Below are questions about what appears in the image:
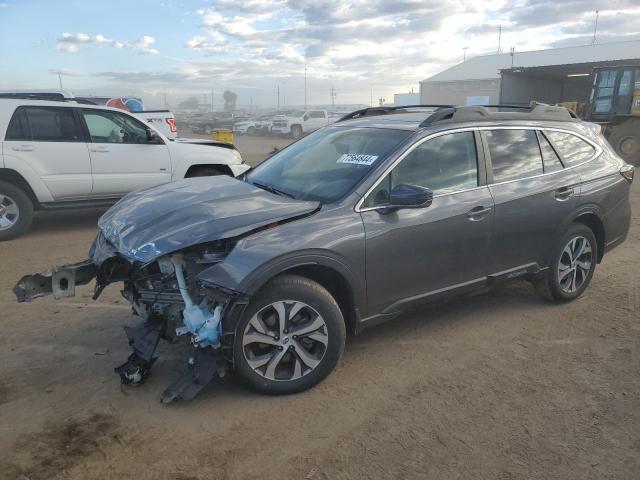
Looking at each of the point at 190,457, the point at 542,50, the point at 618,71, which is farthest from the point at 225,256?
the point at 542,50

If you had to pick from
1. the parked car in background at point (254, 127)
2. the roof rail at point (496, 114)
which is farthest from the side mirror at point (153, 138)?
the parked car in background at point (254, 127)

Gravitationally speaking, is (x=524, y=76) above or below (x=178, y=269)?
above

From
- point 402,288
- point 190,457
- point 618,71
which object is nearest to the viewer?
point 190,457

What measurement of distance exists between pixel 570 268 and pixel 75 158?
21.5 feet

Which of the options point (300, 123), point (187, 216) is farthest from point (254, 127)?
point (187, 216)

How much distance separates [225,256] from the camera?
326 cm

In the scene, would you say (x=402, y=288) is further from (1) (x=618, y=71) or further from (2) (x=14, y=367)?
(1) (x=618, y=71)

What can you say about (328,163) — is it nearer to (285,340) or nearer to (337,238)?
(337,238)

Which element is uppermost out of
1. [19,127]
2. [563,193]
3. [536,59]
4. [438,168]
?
[536,59]

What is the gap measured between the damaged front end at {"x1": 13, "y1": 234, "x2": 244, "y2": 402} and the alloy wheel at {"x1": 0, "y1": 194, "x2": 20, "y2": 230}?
166 inches

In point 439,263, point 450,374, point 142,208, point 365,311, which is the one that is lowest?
point 450,374

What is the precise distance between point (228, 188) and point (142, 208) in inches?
26.3

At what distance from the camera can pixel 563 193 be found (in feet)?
15.1

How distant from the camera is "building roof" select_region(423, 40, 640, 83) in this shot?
33969mm
